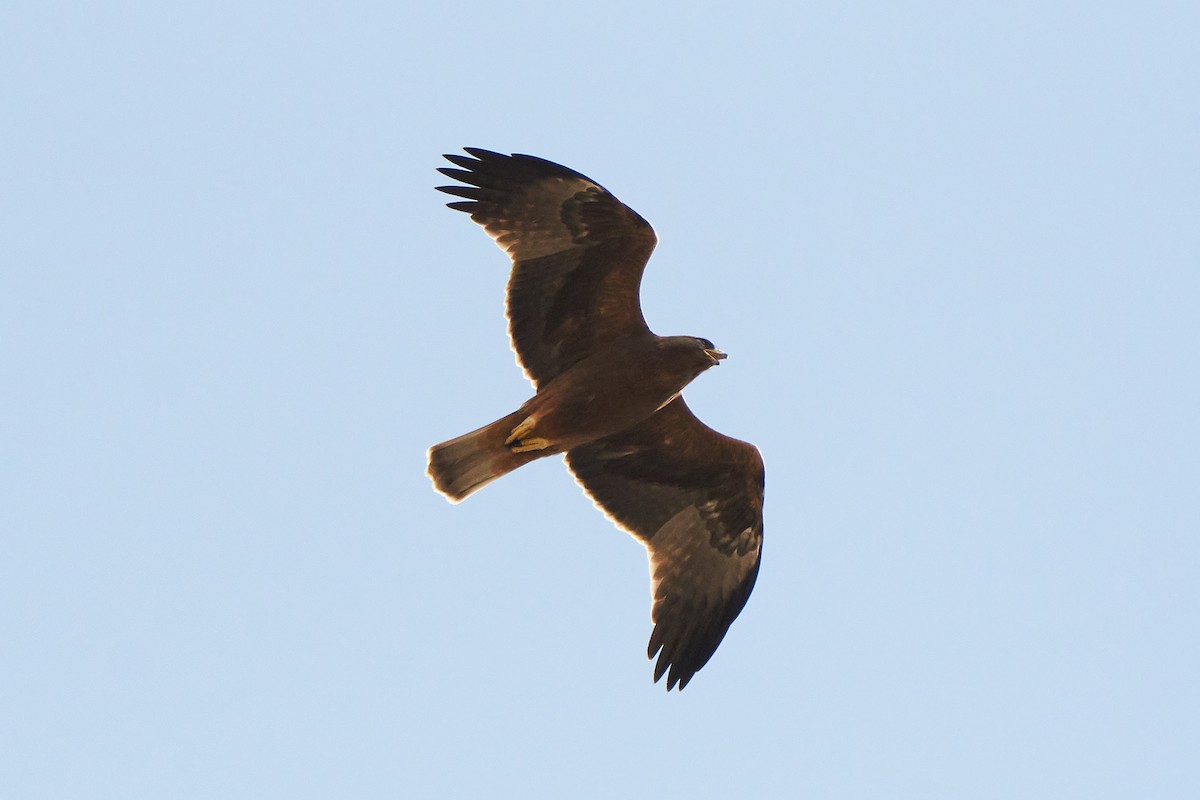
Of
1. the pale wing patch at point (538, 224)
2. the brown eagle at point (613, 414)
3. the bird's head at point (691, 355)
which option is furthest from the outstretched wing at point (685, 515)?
the pale wing patch at point (538, 224)

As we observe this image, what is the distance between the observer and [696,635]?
11.8m

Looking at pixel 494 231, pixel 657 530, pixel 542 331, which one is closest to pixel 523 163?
pixel 494 231

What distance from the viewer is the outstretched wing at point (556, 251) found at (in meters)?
11.1

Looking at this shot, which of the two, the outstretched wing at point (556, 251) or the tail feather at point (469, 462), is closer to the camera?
the outstretched wing at point (556, 251)

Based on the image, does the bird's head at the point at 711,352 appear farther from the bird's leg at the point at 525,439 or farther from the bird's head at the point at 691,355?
the bird's leg at the point at 525,439

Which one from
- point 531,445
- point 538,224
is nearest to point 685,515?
point 531,445

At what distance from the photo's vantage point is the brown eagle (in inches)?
435

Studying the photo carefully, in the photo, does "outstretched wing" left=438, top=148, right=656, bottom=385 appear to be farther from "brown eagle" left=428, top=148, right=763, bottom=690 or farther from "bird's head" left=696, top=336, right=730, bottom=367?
"bird's head" left=696, top=336, right=730, bottom=367

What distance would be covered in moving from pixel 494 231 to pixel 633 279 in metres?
1.07

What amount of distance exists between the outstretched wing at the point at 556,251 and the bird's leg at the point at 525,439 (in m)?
0.39

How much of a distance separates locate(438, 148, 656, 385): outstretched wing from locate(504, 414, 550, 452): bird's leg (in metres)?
0.39

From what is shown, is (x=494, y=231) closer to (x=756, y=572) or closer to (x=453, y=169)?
(x=453, y=169)

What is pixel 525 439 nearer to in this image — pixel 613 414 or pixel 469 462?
pixel 469 462

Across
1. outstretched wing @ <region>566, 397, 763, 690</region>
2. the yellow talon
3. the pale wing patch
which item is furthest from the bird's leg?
the pale wing patch
